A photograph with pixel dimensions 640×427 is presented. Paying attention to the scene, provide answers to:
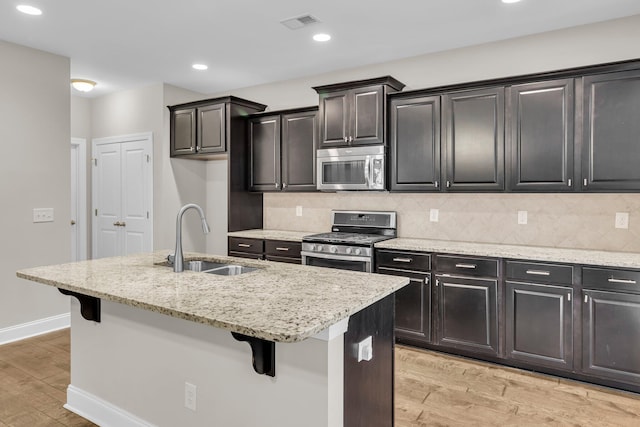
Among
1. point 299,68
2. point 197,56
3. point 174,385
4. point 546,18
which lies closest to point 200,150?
point 197,56

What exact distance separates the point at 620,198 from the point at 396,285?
7.68ft

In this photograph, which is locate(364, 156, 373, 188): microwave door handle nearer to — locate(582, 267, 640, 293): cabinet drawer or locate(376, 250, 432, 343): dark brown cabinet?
locate(376, 250, 432, 343): dark brown cabinet

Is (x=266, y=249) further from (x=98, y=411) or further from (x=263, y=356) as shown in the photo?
(x=263, y=356)

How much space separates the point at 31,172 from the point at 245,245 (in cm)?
214

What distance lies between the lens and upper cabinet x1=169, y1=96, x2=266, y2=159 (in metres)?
4.69

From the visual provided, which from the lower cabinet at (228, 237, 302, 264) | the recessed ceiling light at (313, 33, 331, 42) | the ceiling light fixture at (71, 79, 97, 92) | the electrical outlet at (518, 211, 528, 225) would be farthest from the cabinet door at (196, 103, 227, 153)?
the electrical outlet at (518, 211, 528, 225)

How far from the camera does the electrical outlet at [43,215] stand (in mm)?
3991

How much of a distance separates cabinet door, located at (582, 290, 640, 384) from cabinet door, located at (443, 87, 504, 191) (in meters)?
1.10

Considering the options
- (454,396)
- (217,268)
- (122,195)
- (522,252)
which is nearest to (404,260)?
(522,252)

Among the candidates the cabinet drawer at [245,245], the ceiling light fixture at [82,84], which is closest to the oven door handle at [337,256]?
the cabinet drawer at [245,245]

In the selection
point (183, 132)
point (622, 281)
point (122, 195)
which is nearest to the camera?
point (622, 281)

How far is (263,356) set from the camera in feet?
5.52

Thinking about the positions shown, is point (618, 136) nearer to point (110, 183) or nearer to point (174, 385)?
point (174, 385)

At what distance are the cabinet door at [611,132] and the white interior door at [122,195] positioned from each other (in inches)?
178
